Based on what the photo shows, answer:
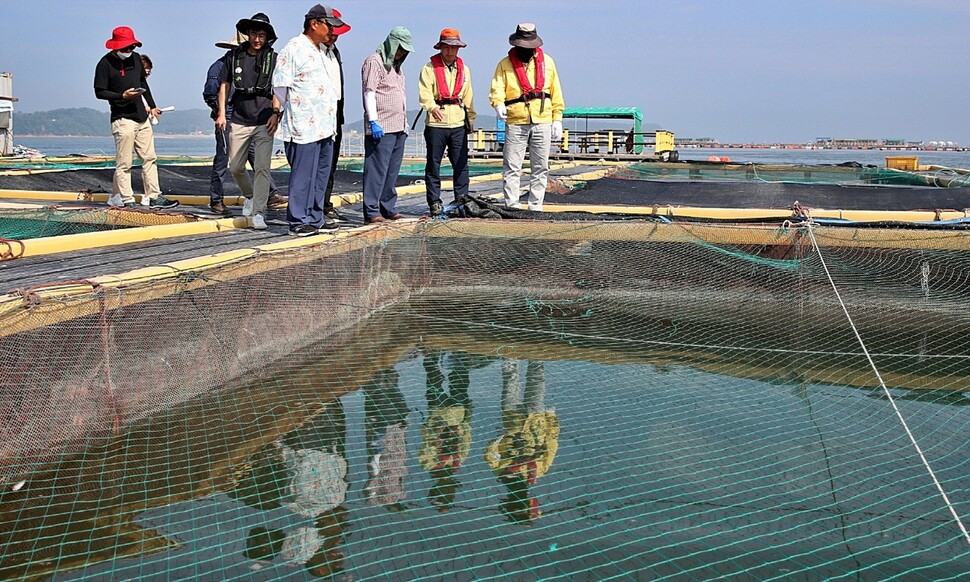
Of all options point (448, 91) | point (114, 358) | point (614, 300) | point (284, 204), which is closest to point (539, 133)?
point (448, 91)

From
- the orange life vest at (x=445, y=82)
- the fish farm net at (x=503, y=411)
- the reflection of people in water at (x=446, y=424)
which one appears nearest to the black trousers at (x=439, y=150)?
the orange life vest at (x=445, y=82)

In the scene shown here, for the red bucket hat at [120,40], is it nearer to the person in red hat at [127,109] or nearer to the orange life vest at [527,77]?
the person in red hat at [127,109]

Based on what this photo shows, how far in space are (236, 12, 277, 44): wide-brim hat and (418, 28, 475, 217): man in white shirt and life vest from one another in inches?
47.5

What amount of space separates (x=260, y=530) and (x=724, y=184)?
795 cm

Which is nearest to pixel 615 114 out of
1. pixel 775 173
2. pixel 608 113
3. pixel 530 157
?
pixel 608 113

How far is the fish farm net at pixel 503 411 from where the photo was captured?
9.39ft

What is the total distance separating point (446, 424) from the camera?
13.4 feet

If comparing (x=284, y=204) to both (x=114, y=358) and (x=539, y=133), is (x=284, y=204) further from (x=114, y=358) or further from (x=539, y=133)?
(x=114, y=358)

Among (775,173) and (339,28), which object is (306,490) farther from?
(775,173)

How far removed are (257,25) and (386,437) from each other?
10.8 feet

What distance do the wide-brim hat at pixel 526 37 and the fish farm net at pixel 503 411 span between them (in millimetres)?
1361

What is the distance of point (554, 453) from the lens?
3691mm

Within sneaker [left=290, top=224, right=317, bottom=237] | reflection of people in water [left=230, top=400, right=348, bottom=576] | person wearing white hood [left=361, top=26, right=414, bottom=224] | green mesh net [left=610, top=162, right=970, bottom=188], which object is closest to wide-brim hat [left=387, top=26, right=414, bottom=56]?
person wearing white hood [left=361, top=26, right=414, bottom=224]

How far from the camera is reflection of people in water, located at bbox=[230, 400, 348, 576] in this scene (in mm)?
2811
